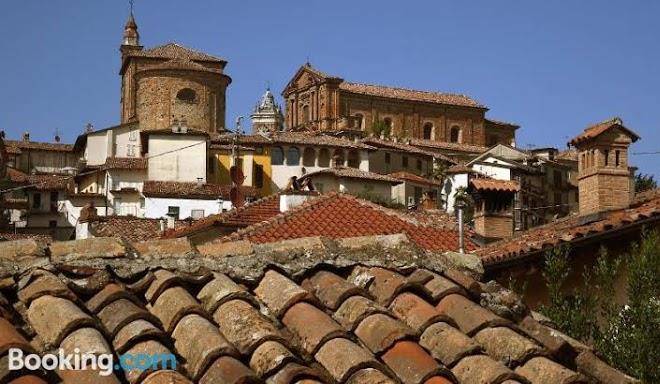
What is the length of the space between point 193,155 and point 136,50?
24.3 metres

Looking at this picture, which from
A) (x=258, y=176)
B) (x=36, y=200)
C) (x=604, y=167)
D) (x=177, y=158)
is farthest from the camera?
(x=36, y=200)

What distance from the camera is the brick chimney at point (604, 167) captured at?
55.4ft

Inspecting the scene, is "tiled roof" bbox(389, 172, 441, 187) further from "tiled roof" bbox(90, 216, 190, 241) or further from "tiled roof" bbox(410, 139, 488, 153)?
"tiled roof" bbox(90, 216, 190, 241)

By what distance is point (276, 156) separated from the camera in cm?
6712

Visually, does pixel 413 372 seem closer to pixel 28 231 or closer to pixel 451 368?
pixel 451 368

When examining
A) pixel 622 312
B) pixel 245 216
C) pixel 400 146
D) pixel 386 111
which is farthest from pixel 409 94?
pixel 622 312

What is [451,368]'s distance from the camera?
510cm

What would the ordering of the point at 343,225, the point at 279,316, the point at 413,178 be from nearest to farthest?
the point at 279,316 → the point at 343,225 → the point at 413,178

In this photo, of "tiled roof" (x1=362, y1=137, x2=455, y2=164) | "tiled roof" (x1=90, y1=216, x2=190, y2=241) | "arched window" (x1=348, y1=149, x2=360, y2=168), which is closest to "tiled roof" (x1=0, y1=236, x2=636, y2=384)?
"tiled roof" (x1=90, y1=216, x2=190, y2=241)

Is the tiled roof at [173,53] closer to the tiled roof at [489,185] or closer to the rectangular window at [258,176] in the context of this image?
the rectangular window at [258,176]

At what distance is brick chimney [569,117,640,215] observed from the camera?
16.9 meters

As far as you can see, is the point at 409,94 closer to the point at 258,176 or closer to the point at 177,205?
the point at 258,176

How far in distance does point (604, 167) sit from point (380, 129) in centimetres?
6460

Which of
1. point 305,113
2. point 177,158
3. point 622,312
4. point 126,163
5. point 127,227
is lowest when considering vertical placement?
point 127,227
